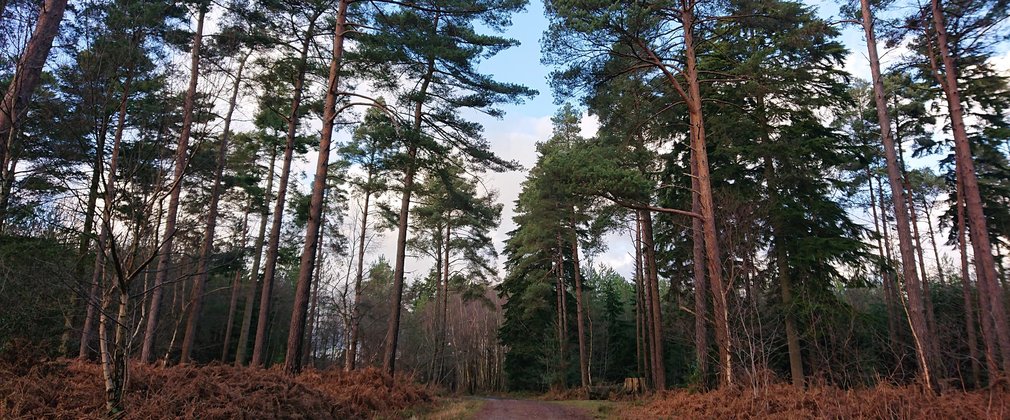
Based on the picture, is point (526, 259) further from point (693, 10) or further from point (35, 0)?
point (35, 0)

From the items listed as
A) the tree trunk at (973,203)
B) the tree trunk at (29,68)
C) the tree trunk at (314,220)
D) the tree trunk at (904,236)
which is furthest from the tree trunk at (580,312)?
the tree trunk at (29,68)

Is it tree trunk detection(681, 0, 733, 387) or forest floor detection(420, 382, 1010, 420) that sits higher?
tree trunk detection(681, 0, 733, 387)

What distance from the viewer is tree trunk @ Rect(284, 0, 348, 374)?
10.6 meters

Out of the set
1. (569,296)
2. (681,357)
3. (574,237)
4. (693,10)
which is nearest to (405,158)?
(693,10)

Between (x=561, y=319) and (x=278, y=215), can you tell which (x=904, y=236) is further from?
(x=561, y=319)

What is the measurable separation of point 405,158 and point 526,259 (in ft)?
43.0

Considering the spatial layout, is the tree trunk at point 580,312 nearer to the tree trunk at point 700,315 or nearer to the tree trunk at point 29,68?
the tree trunk at point 700,315


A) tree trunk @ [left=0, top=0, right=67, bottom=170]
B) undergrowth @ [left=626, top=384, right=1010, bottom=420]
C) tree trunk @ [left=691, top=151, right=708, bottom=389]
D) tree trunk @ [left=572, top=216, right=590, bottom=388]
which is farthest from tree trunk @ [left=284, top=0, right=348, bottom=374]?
tree trunk @ [left=572, top=216, right=590, bottom=388]

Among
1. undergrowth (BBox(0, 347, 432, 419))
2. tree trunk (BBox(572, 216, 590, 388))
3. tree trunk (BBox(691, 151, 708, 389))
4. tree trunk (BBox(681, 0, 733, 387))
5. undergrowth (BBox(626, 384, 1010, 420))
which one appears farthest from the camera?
tree trunk (BBox(572, 216, 590, 388))

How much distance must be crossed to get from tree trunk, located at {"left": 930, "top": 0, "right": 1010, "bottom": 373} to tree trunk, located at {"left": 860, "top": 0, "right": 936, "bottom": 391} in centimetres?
140

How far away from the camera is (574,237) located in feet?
82.3

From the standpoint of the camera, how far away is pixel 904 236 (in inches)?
403

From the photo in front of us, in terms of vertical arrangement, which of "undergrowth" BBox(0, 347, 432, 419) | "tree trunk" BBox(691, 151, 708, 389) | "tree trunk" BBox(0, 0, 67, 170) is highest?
"tree trunk" BBox(0, 0, 67, 170)

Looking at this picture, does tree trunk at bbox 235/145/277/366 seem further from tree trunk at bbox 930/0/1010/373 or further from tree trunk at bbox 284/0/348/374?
tree trunk at bbox 930/0/1010/373
